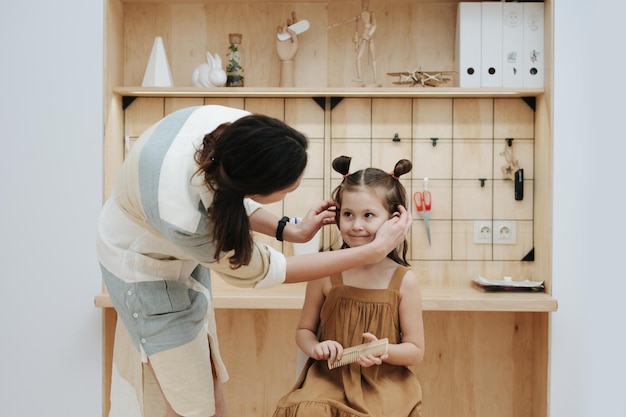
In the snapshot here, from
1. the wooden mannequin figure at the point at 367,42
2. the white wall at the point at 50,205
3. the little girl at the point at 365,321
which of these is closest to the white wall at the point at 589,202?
the wooden mannequin figure at the point at 367,42

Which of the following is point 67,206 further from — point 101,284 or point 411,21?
point 411,21

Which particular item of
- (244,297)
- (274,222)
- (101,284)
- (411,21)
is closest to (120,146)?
(101,284)

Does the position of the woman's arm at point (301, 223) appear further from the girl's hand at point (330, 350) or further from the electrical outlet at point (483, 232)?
the electrical outlet at point (483, 232)

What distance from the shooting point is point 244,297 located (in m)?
2.40

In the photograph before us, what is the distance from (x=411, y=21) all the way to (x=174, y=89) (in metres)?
1.00

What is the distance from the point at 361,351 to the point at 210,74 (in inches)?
54.2

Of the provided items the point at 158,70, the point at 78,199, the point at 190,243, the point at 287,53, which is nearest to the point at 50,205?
the point at 78,199

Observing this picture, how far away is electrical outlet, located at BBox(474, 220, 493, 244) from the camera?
2.74 metres

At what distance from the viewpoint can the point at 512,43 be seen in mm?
2605

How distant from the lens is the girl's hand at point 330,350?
68.6 inches

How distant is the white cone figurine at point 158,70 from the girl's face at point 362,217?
1.12 m

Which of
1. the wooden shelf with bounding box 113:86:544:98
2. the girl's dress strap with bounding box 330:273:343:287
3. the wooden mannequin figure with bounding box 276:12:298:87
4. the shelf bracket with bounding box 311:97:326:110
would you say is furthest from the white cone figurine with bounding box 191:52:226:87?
the girl's dress strap with bounding box 330:273:343:287

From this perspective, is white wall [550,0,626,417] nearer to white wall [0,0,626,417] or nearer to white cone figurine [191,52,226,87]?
white wall [0,0,626,417]

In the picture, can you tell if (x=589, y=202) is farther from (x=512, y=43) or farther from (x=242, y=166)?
(x=242, y=166)
